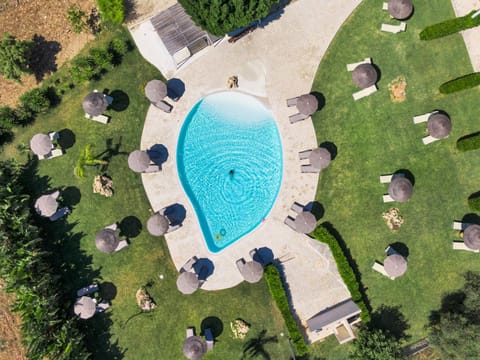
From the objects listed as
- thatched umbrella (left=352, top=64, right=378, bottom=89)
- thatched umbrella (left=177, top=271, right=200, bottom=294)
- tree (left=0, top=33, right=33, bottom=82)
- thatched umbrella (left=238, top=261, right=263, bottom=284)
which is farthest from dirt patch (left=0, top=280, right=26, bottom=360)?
thatched umbrella (left=352, top=64, right=378, bottom=89)

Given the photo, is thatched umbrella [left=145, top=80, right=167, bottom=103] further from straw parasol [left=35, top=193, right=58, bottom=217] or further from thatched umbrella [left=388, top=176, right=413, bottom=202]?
thatched umbrella [left=388, top=176, right=413, bottom=202]

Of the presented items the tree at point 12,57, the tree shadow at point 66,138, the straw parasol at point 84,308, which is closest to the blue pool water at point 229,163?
the tree shadow at point 66,138

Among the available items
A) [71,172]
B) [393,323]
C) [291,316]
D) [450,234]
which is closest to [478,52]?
[450,234]

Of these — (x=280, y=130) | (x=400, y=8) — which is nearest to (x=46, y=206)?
(x=280, y=130)

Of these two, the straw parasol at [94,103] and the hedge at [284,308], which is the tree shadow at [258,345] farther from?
the straw parasol at [94,103]

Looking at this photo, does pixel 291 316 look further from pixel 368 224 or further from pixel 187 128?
A: pixel 187 128

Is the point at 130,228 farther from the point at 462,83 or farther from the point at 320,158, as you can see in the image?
the point at 462,83
